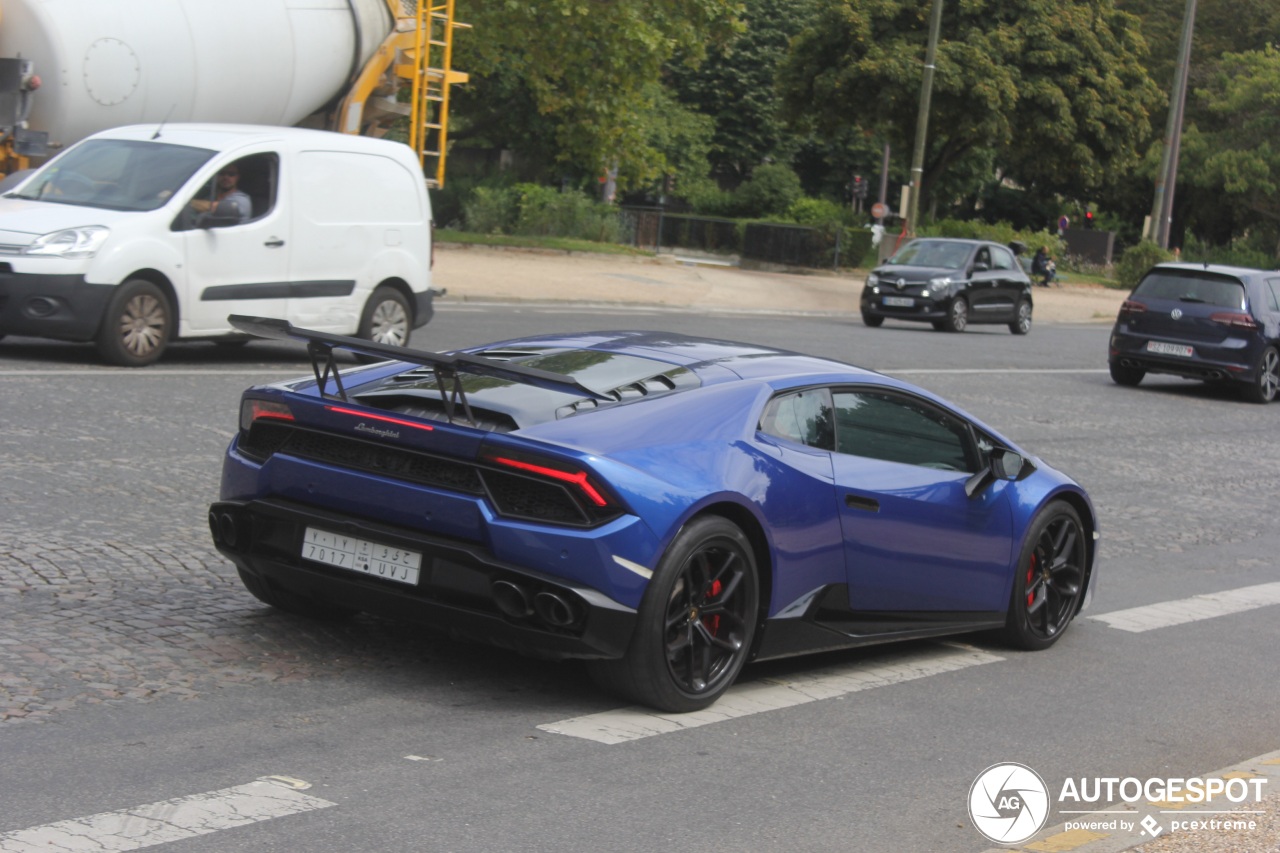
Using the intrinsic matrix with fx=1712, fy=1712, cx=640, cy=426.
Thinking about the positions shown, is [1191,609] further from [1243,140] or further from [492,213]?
[1243,140]

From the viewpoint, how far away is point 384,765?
5.01m

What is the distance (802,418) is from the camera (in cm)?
640

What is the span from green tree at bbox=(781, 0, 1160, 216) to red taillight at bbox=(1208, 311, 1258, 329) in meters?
28.5

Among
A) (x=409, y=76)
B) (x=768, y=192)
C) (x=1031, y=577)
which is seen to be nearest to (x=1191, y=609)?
(x=1031, y=577)

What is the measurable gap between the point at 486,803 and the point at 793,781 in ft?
3.40

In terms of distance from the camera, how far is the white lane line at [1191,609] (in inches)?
332

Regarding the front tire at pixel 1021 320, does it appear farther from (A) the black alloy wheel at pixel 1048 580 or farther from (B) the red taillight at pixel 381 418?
(B) the red taillight at pixel 381 418

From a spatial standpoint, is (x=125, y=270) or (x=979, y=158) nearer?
(x=125, y=270)

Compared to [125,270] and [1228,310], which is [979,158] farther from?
[125,270]

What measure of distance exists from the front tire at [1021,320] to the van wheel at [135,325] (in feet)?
70.4

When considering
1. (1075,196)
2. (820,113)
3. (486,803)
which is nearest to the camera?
(486,803)

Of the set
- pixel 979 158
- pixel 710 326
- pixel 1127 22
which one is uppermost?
pixel 1127 22

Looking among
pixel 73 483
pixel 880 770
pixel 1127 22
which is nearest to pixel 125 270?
pixel 73 483

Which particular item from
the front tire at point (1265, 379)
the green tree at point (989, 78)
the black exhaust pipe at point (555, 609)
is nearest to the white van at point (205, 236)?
the black exhaust pipe at point (555, 609)
